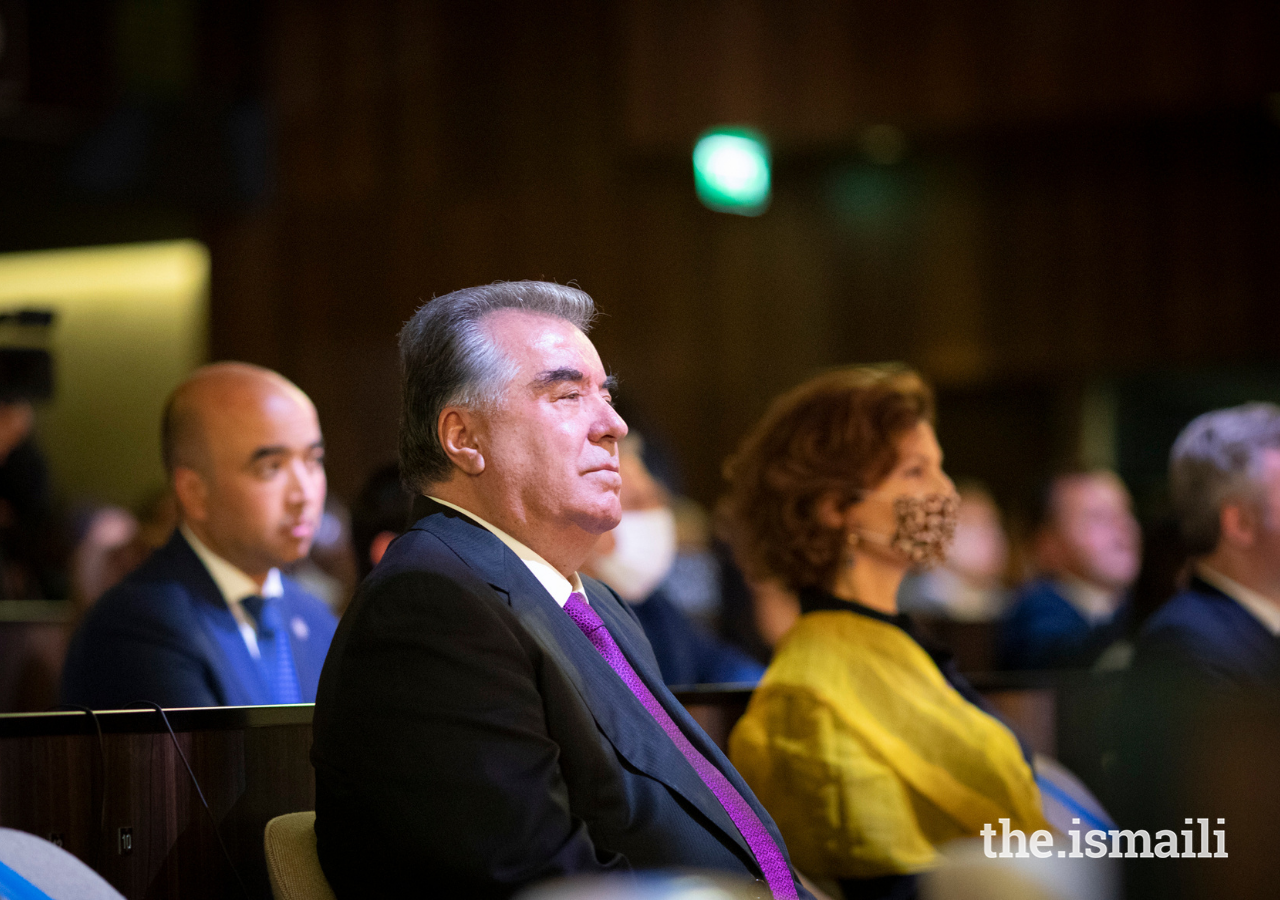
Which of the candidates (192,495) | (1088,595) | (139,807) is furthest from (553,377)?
(1088,595)

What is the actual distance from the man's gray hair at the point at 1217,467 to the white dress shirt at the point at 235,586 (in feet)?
6.24

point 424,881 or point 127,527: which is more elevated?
point 424,881

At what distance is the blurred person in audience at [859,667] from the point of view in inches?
89.3

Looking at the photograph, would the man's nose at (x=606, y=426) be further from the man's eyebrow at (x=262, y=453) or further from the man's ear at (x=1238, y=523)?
the man's ear at (x=1238, y=523)

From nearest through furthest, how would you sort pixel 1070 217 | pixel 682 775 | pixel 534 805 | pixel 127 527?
pixel 534 805 < pixel 682 775 < pixel 127 527 < pixel 1070 217

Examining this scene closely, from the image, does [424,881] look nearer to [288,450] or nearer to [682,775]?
[682,775]

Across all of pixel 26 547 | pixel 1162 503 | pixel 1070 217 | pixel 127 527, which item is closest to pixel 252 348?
pixel 26 547

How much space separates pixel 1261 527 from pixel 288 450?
1.97 m

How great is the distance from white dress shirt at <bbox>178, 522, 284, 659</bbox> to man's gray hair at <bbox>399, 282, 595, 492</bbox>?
0.75 m

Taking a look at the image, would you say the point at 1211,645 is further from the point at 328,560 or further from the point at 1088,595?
the point at 328,560

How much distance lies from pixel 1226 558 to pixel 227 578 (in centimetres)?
202

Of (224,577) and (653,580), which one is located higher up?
(224,577)

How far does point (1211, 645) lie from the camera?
2723mm

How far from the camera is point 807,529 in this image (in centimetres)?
257
